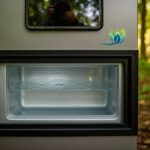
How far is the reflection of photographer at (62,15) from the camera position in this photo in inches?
107

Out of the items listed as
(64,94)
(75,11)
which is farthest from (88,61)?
(64,94)

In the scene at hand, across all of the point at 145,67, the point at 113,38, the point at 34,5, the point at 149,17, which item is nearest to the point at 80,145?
the point at 113,38

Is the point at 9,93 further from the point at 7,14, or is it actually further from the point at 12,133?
the point at 7,14

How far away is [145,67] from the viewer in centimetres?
1011

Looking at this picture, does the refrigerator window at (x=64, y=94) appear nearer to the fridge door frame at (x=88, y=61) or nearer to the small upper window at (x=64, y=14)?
the fridge door frame at (x=88, y=61)

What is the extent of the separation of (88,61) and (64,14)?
1.25 feet

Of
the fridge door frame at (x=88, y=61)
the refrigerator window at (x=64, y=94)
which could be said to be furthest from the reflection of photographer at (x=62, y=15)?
the refrigerator window at (x=64, y=94)

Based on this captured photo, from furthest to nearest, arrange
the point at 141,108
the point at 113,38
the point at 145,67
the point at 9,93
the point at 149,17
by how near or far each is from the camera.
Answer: the point at 149,17, the point at 145,67, the point at 141,108, the point at 9,93, the point at 113,38

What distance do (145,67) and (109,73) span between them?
729cm

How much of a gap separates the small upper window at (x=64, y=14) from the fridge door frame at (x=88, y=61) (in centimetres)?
19

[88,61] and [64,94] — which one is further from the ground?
[88,61]

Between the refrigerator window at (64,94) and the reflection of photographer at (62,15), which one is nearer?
the reflection of photographer at (62,15)

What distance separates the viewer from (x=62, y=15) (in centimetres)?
275

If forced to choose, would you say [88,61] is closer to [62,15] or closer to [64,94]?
[62,15]
